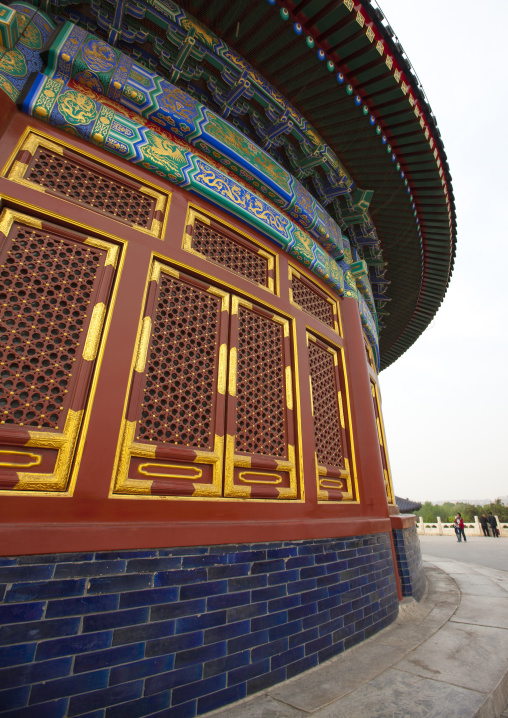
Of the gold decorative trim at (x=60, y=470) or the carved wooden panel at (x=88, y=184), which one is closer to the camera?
the gold decorative trim at (x=60, y=470)

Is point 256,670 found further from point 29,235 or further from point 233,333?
point 29,235

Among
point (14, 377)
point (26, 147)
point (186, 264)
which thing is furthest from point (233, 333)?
point (26, 147)

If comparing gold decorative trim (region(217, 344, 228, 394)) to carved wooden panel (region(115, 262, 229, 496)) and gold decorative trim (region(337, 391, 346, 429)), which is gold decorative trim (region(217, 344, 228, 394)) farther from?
gold decorative trim (region(337, 391, 346, 429))

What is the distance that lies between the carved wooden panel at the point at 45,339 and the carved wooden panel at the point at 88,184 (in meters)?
0.38

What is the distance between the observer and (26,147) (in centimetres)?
242

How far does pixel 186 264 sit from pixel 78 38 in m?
1.96

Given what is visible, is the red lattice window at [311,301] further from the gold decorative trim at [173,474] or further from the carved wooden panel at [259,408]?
the gold decorative trim at [173,474]

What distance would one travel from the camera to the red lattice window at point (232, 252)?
10.0 ft

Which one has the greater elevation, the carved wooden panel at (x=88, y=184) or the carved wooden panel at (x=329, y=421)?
the carved wooden panel at (x=88, y=184)

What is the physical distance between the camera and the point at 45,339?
81.4 inches

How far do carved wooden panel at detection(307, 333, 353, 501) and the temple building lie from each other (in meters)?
0.03

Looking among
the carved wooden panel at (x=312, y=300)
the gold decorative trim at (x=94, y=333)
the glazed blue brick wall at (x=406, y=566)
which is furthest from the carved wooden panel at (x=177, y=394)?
the glazed blue brick wall at (x=406, y=566)

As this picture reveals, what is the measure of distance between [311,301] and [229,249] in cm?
120

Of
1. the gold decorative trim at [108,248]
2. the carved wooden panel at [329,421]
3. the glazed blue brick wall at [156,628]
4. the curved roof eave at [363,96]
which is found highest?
the curved roof eave at [363,96]
